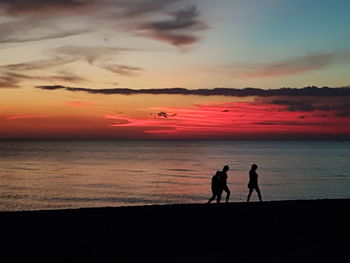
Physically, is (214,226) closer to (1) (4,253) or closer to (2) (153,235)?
(2) (153,235)

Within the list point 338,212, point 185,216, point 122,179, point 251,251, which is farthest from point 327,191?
point 251,251

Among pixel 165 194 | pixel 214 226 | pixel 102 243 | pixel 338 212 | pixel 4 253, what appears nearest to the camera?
pixel 4 253

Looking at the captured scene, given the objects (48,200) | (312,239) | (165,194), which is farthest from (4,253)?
(165,194)

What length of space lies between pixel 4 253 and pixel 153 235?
4029 mm

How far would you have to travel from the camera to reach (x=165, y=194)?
2025 inches

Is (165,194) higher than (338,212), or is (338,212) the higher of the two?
(338,212)

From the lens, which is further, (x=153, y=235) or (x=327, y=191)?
(x=327, y=191)

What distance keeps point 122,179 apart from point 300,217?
179ft

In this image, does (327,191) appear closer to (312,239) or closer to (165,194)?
(165,194)

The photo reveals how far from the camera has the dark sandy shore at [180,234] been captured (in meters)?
11.2

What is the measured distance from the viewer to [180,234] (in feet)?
44.7

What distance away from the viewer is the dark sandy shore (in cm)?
1124

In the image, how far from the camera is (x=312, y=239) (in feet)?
44.4

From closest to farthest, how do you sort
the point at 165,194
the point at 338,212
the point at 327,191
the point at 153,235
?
the point at 153,235 → the point at 338,212 → the point at 165,194 → the point at 327,191
